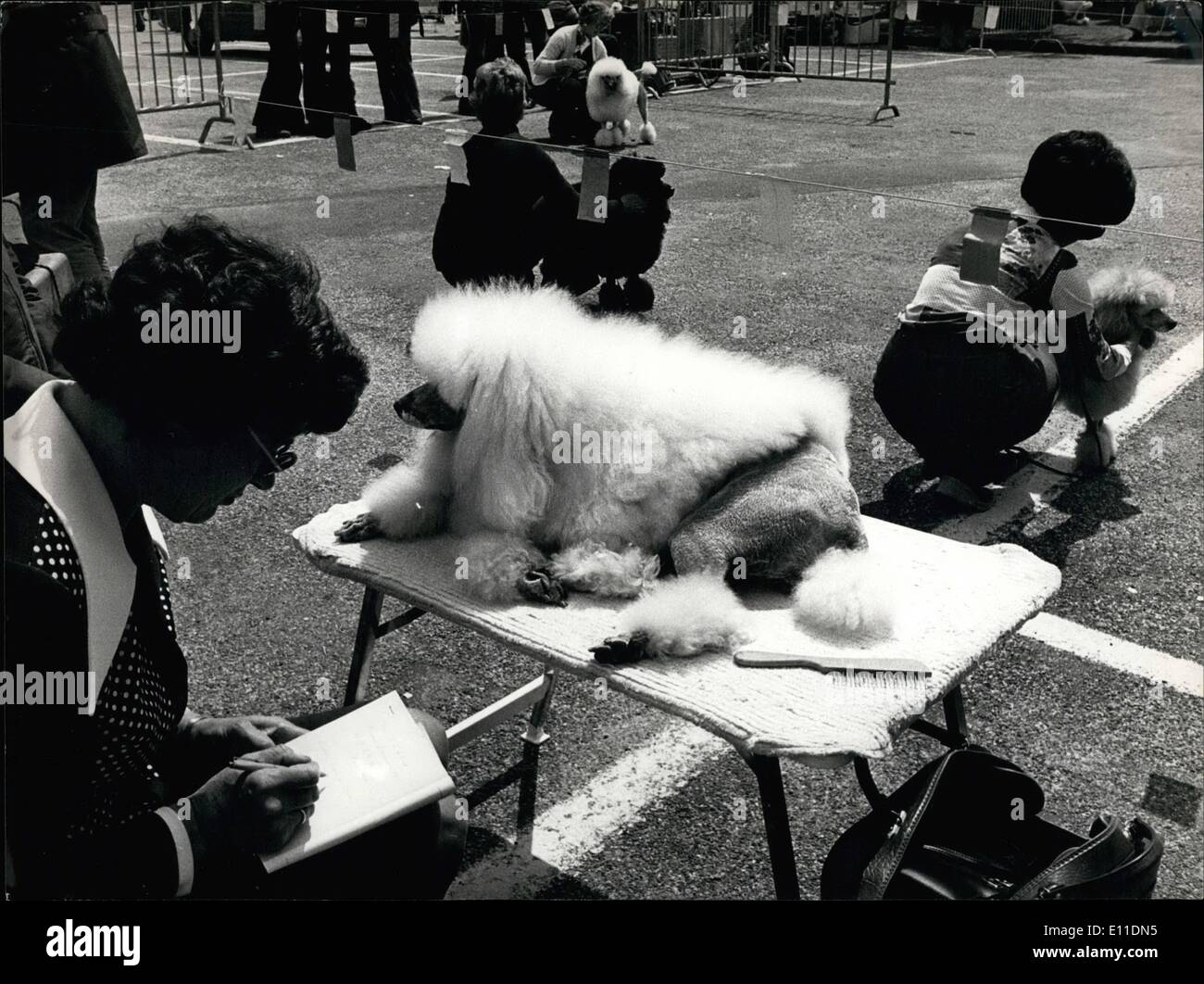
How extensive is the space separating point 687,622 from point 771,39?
13202 millimetres

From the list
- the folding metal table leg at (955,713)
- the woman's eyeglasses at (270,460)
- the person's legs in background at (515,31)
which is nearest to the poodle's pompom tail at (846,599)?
the folding metal table leg at (955,713)

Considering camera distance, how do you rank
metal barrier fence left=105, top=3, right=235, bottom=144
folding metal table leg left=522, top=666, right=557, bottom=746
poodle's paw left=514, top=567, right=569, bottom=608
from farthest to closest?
metal barrier fence left=105, top=3, right=235, bottom=144, folding metal table leg left=522, top=666, right=557, bottom=746, poodle's paw left=514, top=567, right=569, bottom=608

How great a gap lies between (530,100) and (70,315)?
4.71m

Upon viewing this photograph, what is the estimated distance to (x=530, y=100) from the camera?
5973 mm

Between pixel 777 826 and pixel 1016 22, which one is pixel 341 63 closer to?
pixel 777 826

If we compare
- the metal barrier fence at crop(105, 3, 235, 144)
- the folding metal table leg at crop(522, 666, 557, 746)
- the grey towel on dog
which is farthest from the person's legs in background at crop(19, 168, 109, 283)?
the grey towel on dog

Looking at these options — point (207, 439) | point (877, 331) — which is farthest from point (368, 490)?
point (877, 331)

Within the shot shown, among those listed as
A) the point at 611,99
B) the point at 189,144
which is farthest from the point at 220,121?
the point at 611,99

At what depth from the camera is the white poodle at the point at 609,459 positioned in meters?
2.27

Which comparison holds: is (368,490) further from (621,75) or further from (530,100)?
(621,75)

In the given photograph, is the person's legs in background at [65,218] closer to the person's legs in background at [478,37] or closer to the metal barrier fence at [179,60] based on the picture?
the metal barrier fence at [179,60]

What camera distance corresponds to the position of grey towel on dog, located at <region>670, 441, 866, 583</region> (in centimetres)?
227
